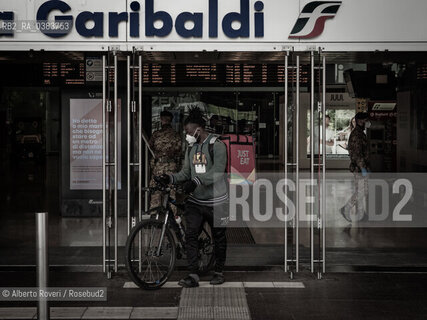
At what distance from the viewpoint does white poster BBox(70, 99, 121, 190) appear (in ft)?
36.1

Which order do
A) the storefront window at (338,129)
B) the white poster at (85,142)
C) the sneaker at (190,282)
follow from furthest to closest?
the storefront window at (338,129) < the white poster at (85,142) < the sneaker at (190,282)

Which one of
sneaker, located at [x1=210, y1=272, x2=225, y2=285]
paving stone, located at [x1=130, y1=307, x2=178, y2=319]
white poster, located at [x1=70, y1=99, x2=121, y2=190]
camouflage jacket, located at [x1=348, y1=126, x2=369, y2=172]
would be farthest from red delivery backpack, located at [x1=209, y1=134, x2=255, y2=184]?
white poster, located at [x1=70, y1=99, x2=121, y2=190]

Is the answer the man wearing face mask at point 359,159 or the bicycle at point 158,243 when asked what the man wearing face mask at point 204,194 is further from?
the man wearing face mask at point 359,159

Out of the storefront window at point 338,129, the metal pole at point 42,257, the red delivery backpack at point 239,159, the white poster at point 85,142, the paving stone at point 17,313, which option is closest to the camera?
the metal pole at point 42,257

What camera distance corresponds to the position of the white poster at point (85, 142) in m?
11.0

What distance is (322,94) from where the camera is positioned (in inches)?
261

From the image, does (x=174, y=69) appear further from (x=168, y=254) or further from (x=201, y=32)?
(x=168, y=254)

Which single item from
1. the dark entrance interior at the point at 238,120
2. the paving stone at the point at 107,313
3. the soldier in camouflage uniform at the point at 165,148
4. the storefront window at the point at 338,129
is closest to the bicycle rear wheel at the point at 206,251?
the dark entrance interior at the point at 238,120

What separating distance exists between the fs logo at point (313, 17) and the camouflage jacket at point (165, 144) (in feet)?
10.4

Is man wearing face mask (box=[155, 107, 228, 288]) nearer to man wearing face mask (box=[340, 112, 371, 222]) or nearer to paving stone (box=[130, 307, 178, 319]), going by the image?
paving stone (box=[130, 307, 178, 319])

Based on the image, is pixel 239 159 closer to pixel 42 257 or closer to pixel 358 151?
pixel 358 151

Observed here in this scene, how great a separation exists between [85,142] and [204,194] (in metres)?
5.26

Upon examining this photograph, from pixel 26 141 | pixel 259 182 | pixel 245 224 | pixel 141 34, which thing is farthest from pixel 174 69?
pixel 26 141

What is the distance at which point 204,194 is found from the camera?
6.29m
